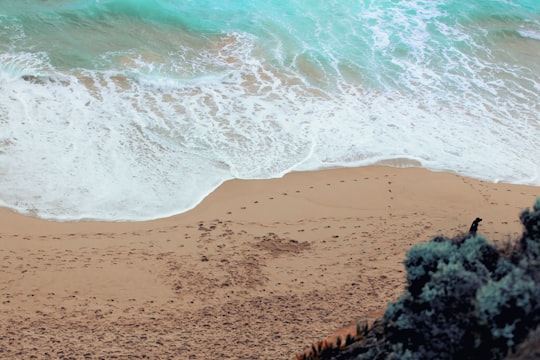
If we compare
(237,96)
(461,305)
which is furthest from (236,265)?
(237,96)

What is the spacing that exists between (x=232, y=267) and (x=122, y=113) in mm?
6215

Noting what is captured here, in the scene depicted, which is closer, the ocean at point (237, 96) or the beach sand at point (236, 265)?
the beach sand at point (236, 265)

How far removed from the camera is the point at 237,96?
50.9 ft

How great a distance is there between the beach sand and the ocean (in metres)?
0.68

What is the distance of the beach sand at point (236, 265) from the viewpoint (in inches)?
319

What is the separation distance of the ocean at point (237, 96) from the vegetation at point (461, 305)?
5379 millimetres

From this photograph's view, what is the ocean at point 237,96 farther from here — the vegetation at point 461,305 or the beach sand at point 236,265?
the vegetation at point 461,305

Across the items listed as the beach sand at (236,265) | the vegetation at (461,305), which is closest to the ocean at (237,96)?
the beach sand at (236,265)

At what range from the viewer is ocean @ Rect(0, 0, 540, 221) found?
12180 millimetres

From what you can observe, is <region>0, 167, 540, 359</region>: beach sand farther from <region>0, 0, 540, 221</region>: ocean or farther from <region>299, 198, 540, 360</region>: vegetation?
<region>299, 198, 540, 360</region>: vegetation

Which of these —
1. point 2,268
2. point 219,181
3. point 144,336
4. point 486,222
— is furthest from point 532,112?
point 2,268

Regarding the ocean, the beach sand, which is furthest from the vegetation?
the ocean

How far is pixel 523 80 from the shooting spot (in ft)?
57.7

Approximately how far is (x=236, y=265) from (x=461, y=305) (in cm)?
438
